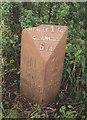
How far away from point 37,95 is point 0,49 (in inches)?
43.4

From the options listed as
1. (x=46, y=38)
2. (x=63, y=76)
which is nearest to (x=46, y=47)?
(x=46, y=38)

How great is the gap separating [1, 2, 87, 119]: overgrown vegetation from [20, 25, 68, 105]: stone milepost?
18 cm

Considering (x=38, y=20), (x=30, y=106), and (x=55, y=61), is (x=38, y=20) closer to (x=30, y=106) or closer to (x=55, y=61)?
(x=55, y=61)

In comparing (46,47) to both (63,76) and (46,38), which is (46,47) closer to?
(46,38)

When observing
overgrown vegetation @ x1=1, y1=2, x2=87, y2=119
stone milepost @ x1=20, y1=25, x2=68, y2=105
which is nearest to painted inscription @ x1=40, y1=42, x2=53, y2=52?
stone milepost @ x1=20, y1=25, x2=68, y2=105

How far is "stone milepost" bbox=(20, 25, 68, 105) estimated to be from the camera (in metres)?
1.83

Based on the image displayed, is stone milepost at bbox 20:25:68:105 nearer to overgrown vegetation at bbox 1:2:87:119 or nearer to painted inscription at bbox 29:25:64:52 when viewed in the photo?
painted inscription at bbox 29:25:64:52

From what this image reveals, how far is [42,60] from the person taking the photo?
5.95 ft

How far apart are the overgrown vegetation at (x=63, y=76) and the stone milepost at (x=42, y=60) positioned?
0.60 ft

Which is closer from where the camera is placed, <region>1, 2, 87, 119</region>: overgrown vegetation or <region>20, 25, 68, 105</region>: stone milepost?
<region>20, 25, 68, 105</region>: stone milepost

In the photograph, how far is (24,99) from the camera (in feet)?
7.56

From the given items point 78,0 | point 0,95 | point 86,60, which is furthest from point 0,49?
point 78,0

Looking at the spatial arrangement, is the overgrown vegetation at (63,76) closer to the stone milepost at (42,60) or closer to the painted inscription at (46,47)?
the stone milepost at (42,60)

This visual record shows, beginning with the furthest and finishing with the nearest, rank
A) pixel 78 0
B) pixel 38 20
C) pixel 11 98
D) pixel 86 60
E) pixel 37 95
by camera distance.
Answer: pixel 78 0
pixel 38 20
pixel 86 60
pixel 11 98
pixel 37 95
